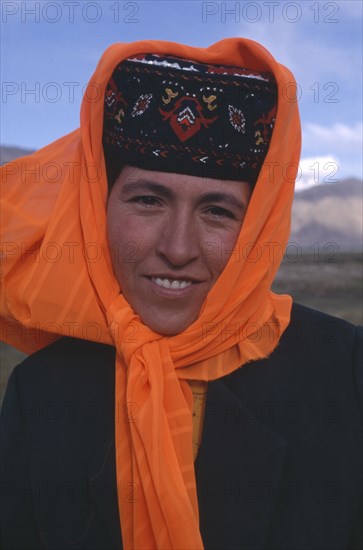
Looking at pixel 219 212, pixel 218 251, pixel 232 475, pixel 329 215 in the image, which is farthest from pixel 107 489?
pixel 329 215

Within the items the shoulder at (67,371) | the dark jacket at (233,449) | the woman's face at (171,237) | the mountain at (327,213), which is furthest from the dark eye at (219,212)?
the mountain at (327,213)

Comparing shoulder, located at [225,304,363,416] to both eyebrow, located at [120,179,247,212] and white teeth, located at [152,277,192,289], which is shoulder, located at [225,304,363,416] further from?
eyebrow, located at [120,179,247,212]

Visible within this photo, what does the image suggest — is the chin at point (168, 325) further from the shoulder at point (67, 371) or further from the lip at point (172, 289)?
the shoulder at point (67, 371)

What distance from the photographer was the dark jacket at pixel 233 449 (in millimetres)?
2098

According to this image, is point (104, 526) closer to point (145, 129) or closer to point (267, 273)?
point (267, 273)

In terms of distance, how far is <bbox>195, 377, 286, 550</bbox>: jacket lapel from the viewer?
6.85 ft

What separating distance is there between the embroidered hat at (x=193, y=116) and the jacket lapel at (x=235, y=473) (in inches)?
27.8

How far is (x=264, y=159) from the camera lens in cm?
206

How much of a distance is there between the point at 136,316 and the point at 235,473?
1.87 ft

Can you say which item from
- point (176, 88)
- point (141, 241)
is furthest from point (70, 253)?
point (176, 88)

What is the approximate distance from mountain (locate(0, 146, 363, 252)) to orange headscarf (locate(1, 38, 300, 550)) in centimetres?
12292

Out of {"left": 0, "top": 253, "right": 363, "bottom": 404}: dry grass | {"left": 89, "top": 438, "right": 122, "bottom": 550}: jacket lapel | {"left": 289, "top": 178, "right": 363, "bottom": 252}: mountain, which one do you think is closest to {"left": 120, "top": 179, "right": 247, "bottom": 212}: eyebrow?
{"left": 89, "top": 438, "right": 122, "bottom": 550}: jacket lapel

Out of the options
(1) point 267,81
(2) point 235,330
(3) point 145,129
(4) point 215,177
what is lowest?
(2) point 235,330

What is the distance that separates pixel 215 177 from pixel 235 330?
49cm
